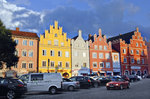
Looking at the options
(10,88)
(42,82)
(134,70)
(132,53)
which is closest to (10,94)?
(10,88)

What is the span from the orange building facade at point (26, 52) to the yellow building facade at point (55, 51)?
5.18ft

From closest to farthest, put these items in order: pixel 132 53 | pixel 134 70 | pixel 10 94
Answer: pixel 10 94 < pixel 134 70 < pixel 132 53

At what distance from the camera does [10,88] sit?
49.3ft

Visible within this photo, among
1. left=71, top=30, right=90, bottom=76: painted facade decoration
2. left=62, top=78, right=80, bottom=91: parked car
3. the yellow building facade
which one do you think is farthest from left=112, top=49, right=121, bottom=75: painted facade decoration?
left=62, top=78, right=80, bottom=91: parked car

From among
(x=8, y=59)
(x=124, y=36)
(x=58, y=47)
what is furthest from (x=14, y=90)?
(x=124, y=36)

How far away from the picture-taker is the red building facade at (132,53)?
62469 mm

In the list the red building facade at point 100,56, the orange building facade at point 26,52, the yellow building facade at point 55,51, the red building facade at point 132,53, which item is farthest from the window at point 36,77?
the red building facade at point 132,53

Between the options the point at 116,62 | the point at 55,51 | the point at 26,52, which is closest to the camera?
the point at 26,52

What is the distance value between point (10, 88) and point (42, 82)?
4.04 metres

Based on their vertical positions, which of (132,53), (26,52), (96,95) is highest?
(132,53)

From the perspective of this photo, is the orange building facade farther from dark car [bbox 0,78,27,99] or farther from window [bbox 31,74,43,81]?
dark car [bbox 0,78,27,99]

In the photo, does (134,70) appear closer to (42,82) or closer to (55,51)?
(55,51)

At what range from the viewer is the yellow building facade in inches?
1923

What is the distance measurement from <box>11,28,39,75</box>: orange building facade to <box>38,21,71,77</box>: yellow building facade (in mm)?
1579
